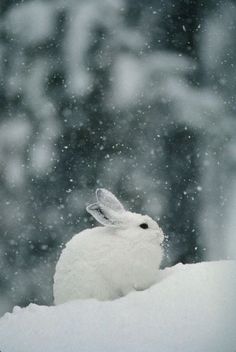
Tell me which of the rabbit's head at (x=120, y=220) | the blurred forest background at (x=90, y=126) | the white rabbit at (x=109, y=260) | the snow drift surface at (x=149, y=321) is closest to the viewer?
the snow drift surface at (x=149, y=321)

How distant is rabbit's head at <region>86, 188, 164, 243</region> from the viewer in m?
3.26

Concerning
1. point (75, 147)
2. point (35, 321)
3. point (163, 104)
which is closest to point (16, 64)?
point (75, 147)

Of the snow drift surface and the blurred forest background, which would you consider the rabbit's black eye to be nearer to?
the snow drift surface

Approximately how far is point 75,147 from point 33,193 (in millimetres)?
592

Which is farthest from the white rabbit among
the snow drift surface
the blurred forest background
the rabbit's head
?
the blurred forest background

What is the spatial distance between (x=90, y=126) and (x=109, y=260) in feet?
9.18

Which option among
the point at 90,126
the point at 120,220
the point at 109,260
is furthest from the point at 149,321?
the point at 90,126

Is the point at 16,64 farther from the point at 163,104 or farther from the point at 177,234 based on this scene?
the point at 177,234

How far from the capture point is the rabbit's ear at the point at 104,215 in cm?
329

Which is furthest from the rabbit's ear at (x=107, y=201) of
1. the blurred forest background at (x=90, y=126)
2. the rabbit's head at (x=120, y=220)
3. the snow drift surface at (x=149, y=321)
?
the blurred forest background at (x=90, y=126)

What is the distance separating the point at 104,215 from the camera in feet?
10.9

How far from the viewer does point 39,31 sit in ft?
18.8

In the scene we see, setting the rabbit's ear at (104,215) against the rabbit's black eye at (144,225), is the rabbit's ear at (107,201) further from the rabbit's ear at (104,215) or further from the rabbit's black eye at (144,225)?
the rabbit's black eye at (144,225)

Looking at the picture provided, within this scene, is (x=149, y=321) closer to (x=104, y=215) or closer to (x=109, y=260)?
(x=109, y=260)
